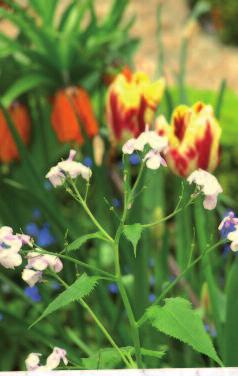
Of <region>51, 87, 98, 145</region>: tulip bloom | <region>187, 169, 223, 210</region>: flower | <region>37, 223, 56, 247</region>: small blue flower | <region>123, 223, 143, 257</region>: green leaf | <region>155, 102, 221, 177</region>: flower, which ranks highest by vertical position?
<region>51, 87, 98, 145</region>: tulip bloom

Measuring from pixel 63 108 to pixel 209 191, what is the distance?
140cm

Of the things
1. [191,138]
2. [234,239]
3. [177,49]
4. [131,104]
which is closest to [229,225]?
[234,239]

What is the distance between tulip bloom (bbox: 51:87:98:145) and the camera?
237cm

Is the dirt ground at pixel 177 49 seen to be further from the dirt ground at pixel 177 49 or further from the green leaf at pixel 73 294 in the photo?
the green leaf at pixel 73 294

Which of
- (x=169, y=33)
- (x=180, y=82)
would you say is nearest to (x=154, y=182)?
(x=180, y=82)

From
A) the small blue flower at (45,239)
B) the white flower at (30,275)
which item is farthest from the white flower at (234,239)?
the small blue flower at (45,239)

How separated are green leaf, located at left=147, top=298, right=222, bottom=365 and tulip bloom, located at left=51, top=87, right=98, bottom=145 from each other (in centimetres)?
135

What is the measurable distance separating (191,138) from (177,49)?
438 centimetres

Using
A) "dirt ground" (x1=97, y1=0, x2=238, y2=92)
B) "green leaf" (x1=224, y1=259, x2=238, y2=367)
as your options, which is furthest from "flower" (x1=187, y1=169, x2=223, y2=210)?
"dirt ground" (x1=97, y1=0, x2=238, y2=92)

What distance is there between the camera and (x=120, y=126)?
1.93m

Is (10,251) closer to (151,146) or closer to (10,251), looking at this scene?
(10,251)

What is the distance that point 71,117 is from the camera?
2361 millimetres

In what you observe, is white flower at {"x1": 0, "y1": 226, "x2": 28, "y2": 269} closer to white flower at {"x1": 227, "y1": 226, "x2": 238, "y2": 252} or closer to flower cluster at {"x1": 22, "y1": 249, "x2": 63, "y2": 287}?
flower cluster at {"x1": 22, "y1": 249, "x2": 63, "y2": 287}

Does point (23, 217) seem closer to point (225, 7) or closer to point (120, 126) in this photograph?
point (120, 126)
